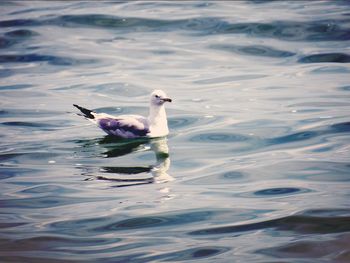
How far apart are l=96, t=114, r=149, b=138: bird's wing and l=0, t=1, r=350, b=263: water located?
14cm

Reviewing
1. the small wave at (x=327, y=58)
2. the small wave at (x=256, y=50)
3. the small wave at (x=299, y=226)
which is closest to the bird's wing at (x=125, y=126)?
the small wave at (x=299, y=226)

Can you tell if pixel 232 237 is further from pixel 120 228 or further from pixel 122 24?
pixel 122 24

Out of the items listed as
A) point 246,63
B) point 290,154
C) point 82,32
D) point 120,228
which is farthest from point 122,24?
point 120,228

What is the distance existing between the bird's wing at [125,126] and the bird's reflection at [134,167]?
0.11 metres

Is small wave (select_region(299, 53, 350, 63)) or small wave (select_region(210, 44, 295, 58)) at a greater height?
small wave (select_region(210, 44, 295, 58))

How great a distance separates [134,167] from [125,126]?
1.81 metres

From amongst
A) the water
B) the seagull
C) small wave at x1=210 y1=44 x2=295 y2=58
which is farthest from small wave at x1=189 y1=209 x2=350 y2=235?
small wave at x1=210 y1=44 x2=295 y2=58

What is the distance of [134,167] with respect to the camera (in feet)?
36.7

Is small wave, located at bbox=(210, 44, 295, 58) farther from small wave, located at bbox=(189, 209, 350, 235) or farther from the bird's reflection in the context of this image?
small wave, located at bbox=(189, 209, 350, 235)

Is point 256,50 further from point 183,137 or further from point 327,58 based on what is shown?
point 183,137

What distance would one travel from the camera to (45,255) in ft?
25.4

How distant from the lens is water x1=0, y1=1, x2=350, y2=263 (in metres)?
8.11

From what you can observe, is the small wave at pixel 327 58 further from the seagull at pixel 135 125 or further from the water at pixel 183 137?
Answer: the seagull at pixel 135 125

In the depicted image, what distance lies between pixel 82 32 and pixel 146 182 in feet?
43.7
